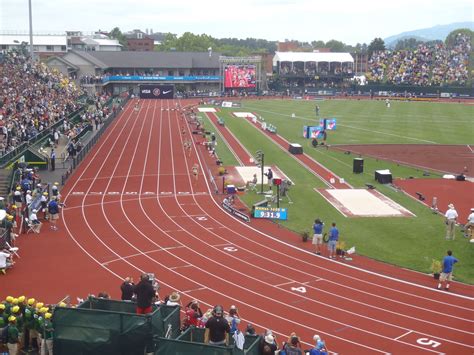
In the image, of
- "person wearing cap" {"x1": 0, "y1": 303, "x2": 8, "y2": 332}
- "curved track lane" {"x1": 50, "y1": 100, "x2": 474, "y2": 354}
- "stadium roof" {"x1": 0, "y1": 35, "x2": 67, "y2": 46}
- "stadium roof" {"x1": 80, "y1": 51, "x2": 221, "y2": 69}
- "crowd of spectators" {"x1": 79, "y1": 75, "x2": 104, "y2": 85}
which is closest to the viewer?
"person wearing cap" {"x1": 0, "y1": 303, "x2": 8, "y2": 332}

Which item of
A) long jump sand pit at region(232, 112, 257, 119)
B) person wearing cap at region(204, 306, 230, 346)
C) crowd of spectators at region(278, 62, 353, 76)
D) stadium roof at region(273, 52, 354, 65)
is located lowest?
person wearing cap at region(204, 306, 230, 346)

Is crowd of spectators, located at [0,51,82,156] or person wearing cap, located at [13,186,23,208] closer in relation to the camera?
person wearing cap, located at [13,186,23,208]

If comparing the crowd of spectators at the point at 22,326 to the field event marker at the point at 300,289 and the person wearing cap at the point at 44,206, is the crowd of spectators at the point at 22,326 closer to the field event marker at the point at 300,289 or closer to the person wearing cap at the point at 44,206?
the field event marker at the point at 300,289

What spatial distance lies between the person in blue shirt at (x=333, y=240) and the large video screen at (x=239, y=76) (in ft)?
267

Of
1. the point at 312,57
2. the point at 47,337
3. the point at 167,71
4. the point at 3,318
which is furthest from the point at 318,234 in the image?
the point at 312,57

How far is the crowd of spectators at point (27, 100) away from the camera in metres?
39.8

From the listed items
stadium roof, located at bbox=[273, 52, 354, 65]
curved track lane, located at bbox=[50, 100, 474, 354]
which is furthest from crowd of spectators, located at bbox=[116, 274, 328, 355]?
stadium roof, located at bbox=[273, 52, 354, 65]

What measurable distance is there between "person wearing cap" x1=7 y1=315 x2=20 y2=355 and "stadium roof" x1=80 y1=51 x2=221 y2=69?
97528 millimetres

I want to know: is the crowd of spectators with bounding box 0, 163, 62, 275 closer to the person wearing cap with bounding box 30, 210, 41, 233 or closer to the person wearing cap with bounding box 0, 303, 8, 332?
the person wearing cap with bounding box 30, 210, 41, 233

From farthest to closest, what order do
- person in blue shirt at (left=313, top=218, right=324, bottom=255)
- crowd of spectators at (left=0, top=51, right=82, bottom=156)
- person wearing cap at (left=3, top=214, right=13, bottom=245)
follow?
crowd of spectators at (left=0, top=51, right=82, bottom=156), person wearing cap at (left=3, top=214, right=13, bottom=245), person in blue shirt at (left=313, top=218, right=324, bottom=255)

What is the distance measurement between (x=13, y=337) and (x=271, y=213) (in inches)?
634

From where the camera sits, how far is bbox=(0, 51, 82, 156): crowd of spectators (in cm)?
3978

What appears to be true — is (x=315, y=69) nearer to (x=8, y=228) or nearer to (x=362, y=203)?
(x=362, y=203)

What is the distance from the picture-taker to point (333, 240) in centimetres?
2220
